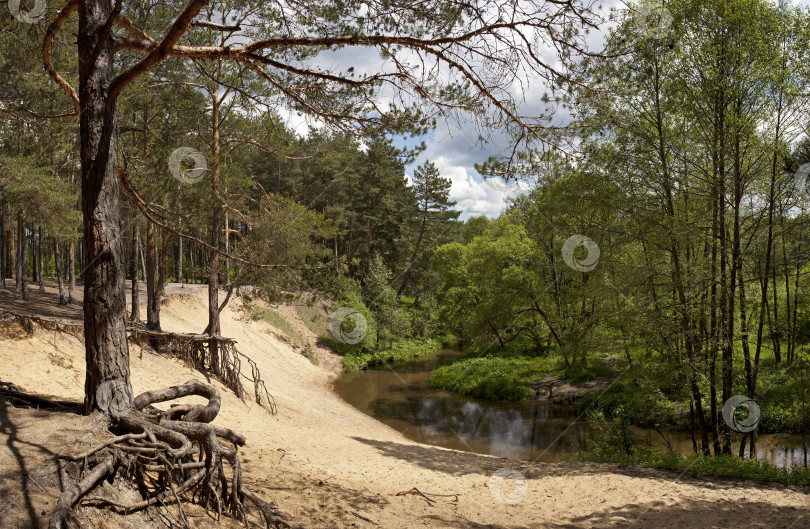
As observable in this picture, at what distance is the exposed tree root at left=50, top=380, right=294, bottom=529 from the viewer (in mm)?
3936

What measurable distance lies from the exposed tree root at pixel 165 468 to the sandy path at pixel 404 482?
42 centimetres

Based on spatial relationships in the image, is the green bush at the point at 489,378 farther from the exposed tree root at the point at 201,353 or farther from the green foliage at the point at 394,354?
the exposed tree root at the point at 201,353

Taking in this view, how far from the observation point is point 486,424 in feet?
58.3

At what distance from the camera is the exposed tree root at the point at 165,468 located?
12.9 feet

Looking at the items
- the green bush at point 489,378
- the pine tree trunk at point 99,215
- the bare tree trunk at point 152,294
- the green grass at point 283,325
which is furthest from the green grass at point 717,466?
the green grass at point 283,325

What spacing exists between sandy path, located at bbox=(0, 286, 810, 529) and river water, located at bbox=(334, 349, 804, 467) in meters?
3.03

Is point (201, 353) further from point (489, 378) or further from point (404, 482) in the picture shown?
point (489, 378)

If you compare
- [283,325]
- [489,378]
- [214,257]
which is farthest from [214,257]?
[283,325]

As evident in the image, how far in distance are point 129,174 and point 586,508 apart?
34.1ft

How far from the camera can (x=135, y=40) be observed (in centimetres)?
528

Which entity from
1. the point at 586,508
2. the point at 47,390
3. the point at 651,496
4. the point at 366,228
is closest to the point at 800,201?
the point at 651,496

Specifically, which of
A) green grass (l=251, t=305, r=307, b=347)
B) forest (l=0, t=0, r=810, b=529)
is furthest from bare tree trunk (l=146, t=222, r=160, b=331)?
green grass (l=251, t=305, r=307, b=347)

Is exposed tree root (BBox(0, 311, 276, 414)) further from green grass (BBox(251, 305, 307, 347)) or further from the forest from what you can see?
green grass (BBox(251, 305, 307, 347))

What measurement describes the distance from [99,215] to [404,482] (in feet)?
20.0
